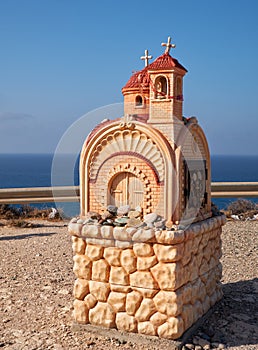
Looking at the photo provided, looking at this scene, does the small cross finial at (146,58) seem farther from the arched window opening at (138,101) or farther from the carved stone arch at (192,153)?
the carved stone arch at (192,153)

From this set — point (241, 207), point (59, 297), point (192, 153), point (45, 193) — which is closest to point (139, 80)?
point (192, 153)

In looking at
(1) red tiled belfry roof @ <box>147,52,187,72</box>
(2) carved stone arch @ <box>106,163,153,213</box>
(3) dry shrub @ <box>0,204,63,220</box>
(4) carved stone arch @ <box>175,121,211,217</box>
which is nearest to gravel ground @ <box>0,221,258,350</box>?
(4) carved stone arch @ <box>175,121,211,217</box>

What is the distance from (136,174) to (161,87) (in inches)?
37.8

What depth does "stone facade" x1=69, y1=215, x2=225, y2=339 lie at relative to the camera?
4672mm

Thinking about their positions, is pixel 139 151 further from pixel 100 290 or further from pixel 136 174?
pixel 100 290

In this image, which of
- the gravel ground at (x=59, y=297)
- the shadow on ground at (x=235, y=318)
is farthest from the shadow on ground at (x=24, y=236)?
the shadow on ground at (x=235, y=318)

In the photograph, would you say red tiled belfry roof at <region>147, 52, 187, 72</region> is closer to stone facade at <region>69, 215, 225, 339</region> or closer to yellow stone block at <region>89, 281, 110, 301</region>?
stone facade at <region>69, 215, 225, 339</region>

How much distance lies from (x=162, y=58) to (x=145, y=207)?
1.55 metres

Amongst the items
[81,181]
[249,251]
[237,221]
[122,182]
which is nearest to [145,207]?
[122,182]

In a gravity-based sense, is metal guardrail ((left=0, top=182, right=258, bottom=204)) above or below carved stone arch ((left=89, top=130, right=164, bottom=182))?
below

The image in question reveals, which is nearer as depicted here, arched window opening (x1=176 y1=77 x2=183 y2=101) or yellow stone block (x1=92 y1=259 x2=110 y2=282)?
yellow stone block (x1=92 y1=259 x2=110 y2=282)

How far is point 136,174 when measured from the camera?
16.1ft

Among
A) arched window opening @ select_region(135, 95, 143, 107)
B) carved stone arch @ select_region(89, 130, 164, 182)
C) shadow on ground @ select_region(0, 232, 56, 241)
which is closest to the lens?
carved stone arch @ select_region(89, 130, 164, 182)

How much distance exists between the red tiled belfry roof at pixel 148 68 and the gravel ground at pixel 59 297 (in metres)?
2.60
